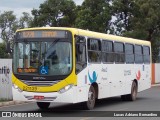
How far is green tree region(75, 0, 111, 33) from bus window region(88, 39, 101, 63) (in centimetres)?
2972

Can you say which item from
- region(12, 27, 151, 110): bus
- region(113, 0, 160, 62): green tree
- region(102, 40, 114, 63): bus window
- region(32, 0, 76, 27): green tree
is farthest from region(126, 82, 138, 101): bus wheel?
region(32, 0, 76, 27): green tree

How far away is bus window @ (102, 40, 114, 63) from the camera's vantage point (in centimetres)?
1869

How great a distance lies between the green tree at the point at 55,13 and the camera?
58.6 m

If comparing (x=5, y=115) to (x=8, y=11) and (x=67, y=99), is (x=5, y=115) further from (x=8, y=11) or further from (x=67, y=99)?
(x=8, y=11)

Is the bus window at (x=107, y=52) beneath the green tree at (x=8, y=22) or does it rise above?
beneath

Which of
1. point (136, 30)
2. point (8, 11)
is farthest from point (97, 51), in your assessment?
point (8, 11)

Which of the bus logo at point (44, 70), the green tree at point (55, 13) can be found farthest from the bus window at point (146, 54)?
the green tree at point (55, 13)

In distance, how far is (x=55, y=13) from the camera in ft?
196

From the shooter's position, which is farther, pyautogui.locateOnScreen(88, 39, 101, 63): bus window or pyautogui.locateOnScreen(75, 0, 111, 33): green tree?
pyautogui.locateOnScreen(75, 0, 111, 33): green tree

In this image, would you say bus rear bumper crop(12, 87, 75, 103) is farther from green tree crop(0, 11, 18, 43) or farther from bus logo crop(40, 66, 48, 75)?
green tree crop(0, 11, 18, 43)

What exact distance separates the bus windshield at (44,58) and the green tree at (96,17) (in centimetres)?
3203

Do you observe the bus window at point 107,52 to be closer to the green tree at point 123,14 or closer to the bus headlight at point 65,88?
the bus headlight at point 65,88

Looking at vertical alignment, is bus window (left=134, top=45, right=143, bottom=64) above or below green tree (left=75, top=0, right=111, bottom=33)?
below

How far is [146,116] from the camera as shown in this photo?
1519 centimetres
